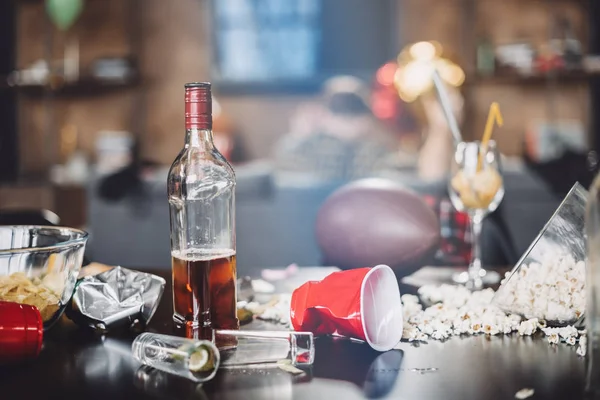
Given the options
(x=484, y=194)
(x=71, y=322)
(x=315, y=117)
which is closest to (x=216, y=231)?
(x=71, y=322)

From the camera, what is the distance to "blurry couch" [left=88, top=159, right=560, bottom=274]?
2.53 metres

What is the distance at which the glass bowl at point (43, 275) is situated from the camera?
0.77m

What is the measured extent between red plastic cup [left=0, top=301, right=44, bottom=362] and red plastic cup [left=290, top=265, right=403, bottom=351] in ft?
0.93

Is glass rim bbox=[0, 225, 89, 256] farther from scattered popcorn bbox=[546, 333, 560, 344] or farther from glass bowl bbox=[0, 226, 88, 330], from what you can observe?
scattered popcorn bbox=[546, 333, 560, 344]

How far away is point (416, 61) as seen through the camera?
5461 millimetres

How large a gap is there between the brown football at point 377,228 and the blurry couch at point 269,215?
124 cm

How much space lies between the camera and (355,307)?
2.45 ft

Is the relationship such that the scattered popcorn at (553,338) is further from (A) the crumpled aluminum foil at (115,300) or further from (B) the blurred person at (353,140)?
(B) the blurred person at (353,140)

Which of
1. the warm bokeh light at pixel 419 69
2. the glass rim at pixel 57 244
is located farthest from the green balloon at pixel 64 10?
the glass rim at pixel 57 244

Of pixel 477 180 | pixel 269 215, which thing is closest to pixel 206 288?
pixel 477 180

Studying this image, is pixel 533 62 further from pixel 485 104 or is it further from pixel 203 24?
pixel 203 24

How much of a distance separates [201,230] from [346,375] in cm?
28

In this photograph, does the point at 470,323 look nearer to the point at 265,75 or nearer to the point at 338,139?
the point at 338,139

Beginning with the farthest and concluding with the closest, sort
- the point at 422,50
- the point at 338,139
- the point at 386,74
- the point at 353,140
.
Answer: the point at 422,50
the point at 386,74
the point at 353,140
the point at 338,139
